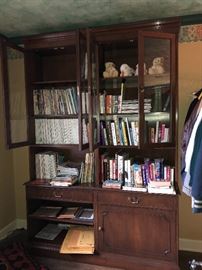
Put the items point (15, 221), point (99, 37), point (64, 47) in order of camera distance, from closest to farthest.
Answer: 1. point (99, 37)
2. point (64, 47)
3. point (15, 221)

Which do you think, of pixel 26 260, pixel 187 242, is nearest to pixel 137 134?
pixel 187 242

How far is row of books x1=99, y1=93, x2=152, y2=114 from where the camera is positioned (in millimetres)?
2391

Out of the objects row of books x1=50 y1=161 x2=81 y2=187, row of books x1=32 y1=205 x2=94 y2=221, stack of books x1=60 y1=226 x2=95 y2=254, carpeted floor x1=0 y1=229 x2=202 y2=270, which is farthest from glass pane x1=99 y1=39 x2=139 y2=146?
carpeted floor x1=0 y1=229 x2=202 y2=270

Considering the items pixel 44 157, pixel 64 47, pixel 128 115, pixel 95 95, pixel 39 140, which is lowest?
pixel 44 157

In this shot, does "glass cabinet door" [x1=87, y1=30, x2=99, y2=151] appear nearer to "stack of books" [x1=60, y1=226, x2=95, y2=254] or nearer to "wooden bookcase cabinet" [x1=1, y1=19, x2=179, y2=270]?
"wooden bookcase cabinet" [x1=1, y1=19, x2=179, y2=270]

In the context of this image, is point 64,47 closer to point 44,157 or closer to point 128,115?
point 128,115

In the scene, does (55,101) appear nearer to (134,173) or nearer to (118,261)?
(134,173)

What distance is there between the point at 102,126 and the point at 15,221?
178 centimetres

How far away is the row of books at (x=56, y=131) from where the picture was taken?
258cm

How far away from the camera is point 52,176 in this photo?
8.93 ft

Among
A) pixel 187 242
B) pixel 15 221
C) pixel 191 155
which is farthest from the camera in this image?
pixel 15 221

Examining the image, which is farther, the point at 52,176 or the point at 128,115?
the point at 52,176

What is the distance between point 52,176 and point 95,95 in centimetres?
100

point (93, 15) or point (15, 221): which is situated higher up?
point (93, 15)
